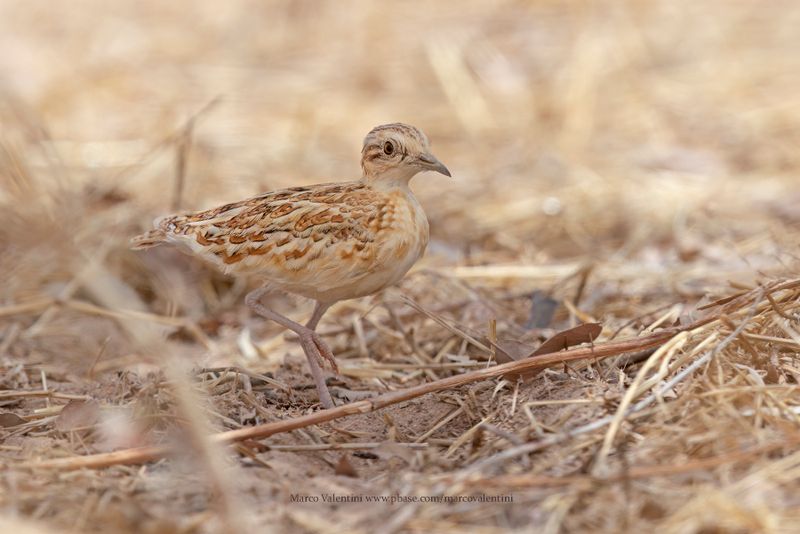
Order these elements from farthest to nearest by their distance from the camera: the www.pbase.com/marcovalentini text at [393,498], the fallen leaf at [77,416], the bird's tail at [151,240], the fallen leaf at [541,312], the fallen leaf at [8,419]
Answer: the fallen leaf at [541,312], the bird's tail at [151,240], the fallen leaf at [8,419], the fallen leaf at [77,416], the www.pbase.com/marcovalentini text at [393,498]

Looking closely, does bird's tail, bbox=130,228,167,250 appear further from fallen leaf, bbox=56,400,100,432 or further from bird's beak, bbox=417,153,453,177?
bird's beak, bbox=417,153,453,177

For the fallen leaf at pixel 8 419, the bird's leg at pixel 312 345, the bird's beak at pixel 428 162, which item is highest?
the bird's beak at pixel 428 162

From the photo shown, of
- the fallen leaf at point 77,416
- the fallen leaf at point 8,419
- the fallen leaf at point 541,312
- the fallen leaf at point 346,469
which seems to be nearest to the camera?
the fallen leaf at point 346,469

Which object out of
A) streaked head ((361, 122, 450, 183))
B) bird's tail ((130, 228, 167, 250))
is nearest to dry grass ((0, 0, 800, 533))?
bird's tail ((130, 228, 167, 250))

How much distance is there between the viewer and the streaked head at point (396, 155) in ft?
14.6

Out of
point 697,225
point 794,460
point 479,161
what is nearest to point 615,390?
point 794,460

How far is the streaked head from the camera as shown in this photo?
446 cm

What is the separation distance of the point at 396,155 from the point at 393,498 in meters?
1.72

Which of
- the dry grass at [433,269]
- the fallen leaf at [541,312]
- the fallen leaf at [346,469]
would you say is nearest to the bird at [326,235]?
the dry grass at [433,269]

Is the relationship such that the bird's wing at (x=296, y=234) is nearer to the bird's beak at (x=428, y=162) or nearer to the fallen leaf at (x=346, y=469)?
the bird's beak at (x=428, y=162)

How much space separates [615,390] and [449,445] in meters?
0.67

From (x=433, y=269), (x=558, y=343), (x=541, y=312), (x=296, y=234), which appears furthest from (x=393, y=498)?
(x=433, y=269)

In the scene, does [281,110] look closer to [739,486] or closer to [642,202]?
[642,202]

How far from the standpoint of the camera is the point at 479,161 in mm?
9055
